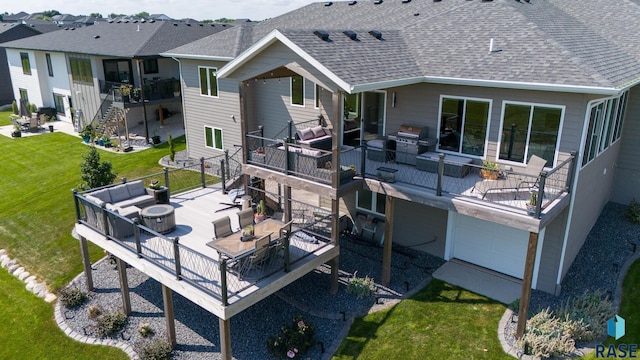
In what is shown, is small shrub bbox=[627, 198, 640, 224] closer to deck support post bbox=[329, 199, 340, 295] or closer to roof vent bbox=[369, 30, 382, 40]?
roof vent bbox=[369, 30, 382, 40]

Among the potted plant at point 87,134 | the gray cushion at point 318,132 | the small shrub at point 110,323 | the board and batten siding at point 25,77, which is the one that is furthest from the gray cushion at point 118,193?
the board and batten siding at point 25,77

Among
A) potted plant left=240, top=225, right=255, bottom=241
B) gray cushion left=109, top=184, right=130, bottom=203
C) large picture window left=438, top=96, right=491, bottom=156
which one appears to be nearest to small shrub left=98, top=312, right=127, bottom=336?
gray cushion left=109, top=184, right=130, bottom=203

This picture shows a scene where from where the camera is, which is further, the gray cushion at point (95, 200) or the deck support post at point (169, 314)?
the gray cushion at point (95, 200)

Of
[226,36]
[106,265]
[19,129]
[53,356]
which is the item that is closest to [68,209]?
[106,265]

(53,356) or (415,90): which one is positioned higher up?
(415,90)

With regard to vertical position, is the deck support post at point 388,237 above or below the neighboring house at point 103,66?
below

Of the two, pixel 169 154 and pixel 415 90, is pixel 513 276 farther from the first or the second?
pixel 169 154

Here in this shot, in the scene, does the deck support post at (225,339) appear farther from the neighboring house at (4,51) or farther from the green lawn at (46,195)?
the neighboring house at (4,51)

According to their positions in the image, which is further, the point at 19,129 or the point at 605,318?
the point at 19,129
